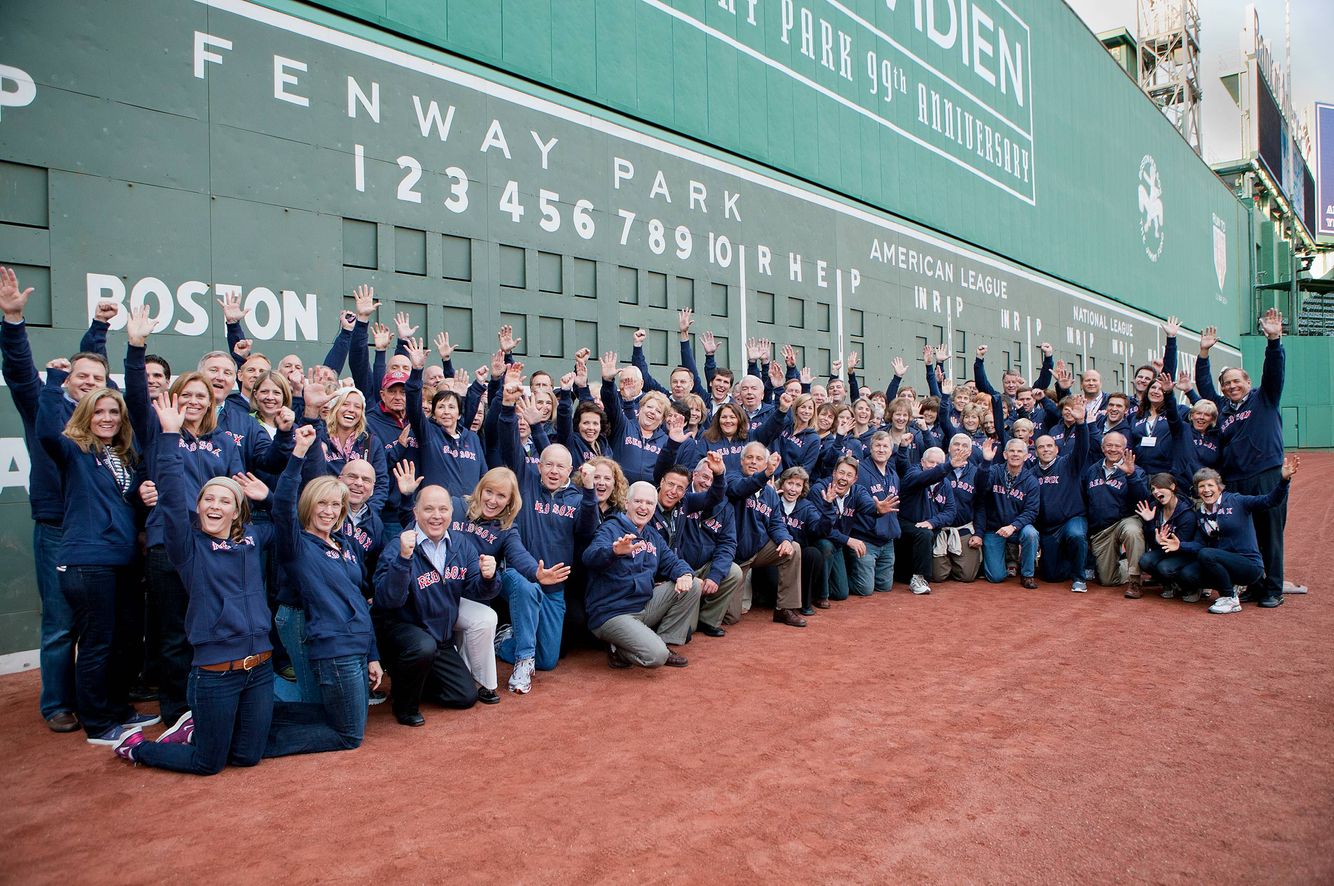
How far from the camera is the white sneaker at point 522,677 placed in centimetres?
505

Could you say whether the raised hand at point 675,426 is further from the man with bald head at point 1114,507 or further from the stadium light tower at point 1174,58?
the stadium light tower at point 1174,58

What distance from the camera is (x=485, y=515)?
514cm

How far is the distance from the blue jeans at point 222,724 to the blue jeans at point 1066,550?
7107mm

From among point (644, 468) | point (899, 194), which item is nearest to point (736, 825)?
point (644, 468)

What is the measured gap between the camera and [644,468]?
696 centimetres

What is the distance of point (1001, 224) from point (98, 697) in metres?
19.0

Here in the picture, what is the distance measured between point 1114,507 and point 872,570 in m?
2.38

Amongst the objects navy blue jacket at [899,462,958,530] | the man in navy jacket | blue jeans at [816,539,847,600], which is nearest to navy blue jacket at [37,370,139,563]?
blue jeans at [816,539,847,600]

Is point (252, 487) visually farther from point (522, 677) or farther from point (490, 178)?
point (490, 178)

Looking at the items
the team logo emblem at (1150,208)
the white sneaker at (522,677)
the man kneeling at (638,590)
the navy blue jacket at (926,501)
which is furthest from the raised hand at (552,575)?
the team logo emblem at (1150,208)

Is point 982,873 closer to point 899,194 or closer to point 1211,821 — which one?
point 1211,821

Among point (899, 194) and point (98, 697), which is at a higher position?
point (899, 194)

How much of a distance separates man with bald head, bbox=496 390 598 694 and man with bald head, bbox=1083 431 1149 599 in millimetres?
5221

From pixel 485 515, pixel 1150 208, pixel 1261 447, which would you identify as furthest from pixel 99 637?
pixel 1150 208
